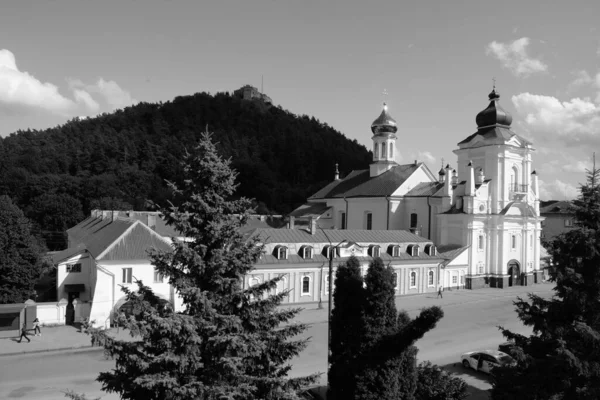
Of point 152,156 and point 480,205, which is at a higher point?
point 152,156

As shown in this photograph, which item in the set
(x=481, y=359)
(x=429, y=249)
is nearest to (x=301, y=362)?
(x=481, y=359)

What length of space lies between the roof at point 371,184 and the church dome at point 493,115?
24.5 ft

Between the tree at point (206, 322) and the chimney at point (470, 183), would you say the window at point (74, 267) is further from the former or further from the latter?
the chimney at point (470, 183)

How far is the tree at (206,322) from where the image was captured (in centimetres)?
866

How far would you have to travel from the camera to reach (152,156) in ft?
329

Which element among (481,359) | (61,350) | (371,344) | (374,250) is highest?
(374,250)

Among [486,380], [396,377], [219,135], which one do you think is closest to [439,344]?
[486,380]

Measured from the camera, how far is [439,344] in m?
23.6

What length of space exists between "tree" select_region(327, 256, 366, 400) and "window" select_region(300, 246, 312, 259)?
18673 millimetres

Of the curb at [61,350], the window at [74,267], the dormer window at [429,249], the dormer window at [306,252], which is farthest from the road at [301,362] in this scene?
the dormer window at [429,249]

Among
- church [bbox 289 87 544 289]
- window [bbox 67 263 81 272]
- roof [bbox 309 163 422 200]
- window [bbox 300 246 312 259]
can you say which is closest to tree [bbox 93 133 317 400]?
window [bbox 67 263 81 272]

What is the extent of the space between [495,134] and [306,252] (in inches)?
916

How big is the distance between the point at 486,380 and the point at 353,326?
8.29 m

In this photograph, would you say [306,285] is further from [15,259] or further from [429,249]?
[15,259]
